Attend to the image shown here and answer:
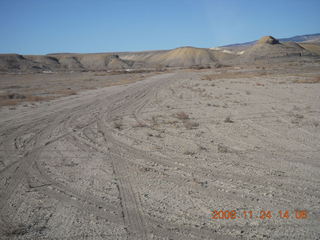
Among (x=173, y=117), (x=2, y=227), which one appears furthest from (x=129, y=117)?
(x=2, y=227)

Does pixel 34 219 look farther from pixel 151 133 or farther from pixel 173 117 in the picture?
pixel 173 117

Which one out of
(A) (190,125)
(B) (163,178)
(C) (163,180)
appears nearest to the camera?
(C) (163,180)

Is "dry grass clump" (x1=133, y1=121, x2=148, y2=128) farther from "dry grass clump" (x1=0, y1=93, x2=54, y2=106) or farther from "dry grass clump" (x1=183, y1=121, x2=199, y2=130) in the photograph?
"dry grass clump" (x1=0, y1=93, x2=54, y2=106)

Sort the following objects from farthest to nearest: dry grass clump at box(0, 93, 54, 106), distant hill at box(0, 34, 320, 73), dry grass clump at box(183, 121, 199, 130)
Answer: distant hill at box(0, 34, 320, 73)
dry grass clump at box(0, 93, 54, 106)
dry grass clump at box(183, 121, 199, 130)

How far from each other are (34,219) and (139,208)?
6.66 ft

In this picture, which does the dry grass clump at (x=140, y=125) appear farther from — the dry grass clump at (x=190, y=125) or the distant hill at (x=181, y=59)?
the distant hill at (x=181, y=59)

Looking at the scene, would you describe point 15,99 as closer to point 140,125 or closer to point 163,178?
point 140,125

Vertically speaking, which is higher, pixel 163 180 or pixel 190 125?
pixel 190 125

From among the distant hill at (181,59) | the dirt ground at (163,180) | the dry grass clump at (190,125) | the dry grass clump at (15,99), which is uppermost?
the distant hill at (181,59)

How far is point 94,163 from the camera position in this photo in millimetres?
7668

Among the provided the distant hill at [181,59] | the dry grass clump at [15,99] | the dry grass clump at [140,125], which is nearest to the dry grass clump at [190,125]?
the dry grass clump at [140,125]

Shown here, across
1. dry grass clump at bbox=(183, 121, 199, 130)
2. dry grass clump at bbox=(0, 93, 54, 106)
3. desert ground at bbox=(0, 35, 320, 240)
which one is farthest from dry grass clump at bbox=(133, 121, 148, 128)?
dry grass clump at bbox=(0, 93, 54, 106)

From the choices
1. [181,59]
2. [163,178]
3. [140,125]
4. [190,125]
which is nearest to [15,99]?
[140,125]
